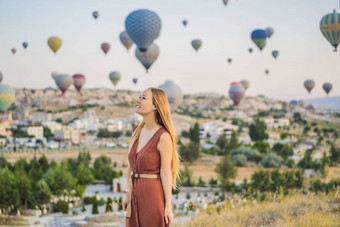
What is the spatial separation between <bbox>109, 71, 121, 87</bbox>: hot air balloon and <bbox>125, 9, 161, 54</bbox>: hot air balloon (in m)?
21.6

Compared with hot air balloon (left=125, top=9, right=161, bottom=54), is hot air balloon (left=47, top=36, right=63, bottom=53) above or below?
above

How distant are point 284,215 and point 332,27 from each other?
60.1 ft

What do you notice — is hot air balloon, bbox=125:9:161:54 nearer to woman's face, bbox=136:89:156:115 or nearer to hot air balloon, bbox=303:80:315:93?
woman's face, bbox=136:89:156:115

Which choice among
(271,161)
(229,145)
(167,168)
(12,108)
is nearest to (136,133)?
(167,168)

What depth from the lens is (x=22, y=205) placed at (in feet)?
59.0

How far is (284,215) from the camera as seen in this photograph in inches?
200

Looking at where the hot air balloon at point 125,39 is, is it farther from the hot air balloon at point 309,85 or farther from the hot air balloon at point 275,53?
the hot air balloon at point 275,53

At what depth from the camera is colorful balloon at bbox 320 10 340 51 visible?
21359 millimetres

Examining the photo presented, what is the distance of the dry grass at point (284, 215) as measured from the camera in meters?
4.58

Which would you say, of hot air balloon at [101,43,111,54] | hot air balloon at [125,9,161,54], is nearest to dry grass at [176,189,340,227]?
hot air balloon at [125,9,161,54]

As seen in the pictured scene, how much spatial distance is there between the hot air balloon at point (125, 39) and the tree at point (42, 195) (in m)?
17.3

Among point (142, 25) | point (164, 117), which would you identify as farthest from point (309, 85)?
point (164, 117)

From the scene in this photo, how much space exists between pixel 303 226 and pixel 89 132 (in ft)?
224

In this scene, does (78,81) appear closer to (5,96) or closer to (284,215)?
(5,96)
